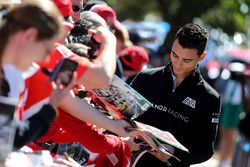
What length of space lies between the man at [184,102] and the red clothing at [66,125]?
47cm

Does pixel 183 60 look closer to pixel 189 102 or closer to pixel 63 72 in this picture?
pixel 189 102

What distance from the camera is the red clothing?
13.2ft

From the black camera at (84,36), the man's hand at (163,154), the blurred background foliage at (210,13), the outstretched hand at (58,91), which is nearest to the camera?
the outstretched hand at (58,91)

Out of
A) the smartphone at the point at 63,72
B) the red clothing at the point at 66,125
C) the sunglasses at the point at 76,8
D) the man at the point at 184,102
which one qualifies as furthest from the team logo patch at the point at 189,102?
the smartphone at the point at 63,72

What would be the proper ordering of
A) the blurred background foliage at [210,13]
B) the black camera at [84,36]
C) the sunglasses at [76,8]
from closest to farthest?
1. the black camera at [84,36]
2. the sunglasses at [76,8]
3. the blurred background foliage at [210,13]

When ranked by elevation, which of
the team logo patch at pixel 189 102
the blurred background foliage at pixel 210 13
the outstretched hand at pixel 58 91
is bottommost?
the blurred background foliage at pixel 210 13

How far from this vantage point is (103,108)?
4852 millimetres

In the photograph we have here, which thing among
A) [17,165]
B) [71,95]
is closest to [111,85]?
[71,95]

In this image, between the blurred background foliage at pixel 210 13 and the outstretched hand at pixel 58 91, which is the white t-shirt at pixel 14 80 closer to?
the outstretched hand at pixel 58 91

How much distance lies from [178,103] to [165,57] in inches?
331

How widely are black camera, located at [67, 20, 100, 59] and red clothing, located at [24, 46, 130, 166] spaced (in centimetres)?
34

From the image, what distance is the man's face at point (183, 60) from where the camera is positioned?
588 centimetres

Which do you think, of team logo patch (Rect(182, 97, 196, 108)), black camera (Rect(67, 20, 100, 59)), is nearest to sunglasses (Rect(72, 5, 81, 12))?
black camera (Rect(67, 20, 100, 59))

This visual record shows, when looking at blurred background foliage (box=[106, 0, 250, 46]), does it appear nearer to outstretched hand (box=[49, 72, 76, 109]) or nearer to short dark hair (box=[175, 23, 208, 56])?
short dark hair (box=[175, 23, 208, 56])
